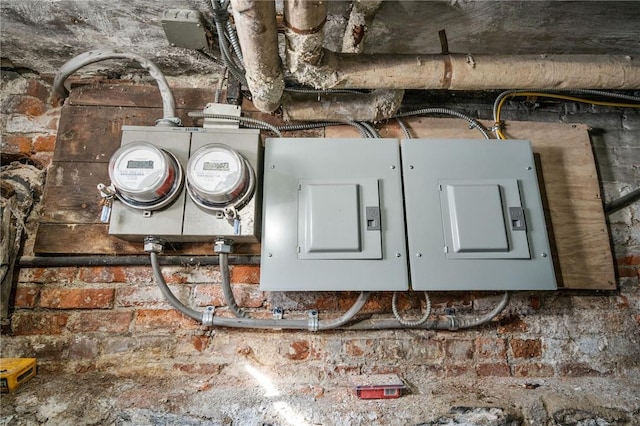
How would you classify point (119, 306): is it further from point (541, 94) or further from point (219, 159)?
point (541, 94)

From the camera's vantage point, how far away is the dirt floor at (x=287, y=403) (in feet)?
2.85

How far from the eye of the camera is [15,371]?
0.95 meters

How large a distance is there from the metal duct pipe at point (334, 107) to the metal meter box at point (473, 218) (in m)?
0.18

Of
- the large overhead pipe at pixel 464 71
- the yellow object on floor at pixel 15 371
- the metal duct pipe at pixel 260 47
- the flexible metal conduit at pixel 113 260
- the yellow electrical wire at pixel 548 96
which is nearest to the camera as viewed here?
the metal duct pipe at pixel 260 47

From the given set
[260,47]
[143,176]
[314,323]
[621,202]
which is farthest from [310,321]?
[621,202]

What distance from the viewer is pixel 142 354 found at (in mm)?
1104

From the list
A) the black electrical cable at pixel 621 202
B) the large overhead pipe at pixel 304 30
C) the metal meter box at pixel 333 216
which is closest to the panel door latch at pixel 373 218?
the metal meter box at pixel 333 216

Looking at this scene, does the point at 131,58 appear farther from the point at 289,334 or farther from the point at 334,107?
the point at 289,334

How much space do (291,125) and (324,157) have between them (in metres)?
0.26

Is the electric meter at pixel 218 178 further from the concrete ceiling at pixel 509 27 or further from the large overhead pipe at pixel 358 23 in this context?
the concrete ceiling at pixel 509 27

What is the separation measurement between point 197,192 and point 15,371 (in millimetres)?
634

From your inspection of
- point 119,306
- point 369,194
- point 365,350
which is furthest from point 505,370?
point 119,306

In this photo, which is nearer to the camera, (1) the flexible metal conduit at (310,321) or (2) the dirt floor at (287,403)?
(2) the dirt floor at (287,403)

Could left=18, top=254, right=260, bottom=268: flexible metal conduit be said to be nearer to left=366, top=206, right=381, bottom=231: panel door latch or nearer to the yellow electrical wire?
left=366, top=206, right=381, bottom=231: panel door latch
